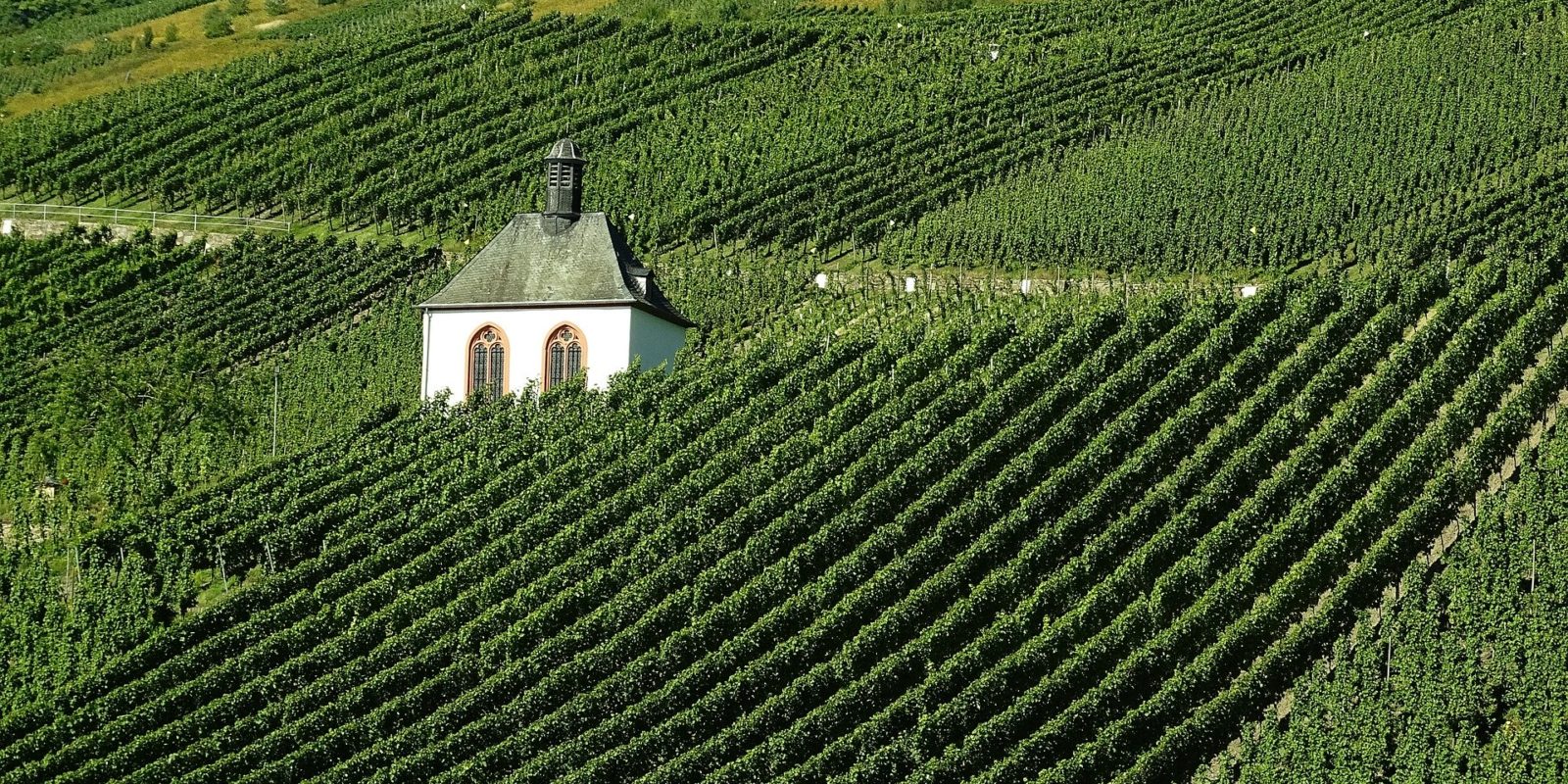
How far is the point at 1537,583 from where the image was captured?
2723 cm

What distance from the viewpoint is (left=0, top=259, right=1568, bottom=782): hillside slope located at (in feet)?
90.9

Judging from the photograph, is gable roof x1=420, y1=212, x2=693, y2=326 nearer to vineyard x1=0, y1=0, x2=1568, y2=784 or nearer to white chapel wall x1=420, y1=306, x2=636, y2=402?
white chapel wall x1=420, y1=306, x2=636, y2=402

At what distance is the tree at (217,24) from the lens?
75812mm

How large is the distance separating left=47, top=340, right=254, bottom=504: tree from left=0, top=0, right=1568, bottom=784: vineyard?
136 millimetres

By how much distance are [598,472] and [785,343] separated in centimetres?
569

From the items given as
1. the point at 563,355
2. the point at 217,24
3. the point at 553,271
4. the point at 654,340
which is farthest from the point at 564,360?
the point at 217,24

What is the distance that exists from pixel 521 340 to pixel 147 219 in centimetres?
1972

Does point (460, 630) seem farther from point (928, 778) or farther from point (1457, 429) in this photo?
point (1457, 429)

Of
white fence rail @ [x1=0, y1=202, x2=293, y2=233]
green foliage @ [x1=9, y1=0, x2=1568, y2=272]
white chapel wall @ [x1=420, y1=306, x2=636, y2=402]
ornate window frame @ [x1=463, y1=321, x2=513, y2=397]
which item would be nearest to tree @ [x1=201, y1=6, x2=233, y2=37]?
green foliage @ [x1=9, y1=0, x2=1568, y2=272]

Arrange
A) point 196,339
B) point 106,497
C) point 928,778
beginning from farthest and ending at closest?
point 196,339 → point 106,497 → point 928,778

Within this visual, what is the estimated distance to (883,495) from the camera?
1222 inches

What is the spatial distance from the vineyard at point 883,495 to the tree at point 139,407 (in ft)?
0.45

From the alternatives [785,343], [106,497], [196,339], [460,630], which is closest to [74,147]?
[196,339]

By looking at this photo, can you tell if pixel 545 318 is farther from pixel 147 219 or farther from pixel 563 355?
pixel 147 219
